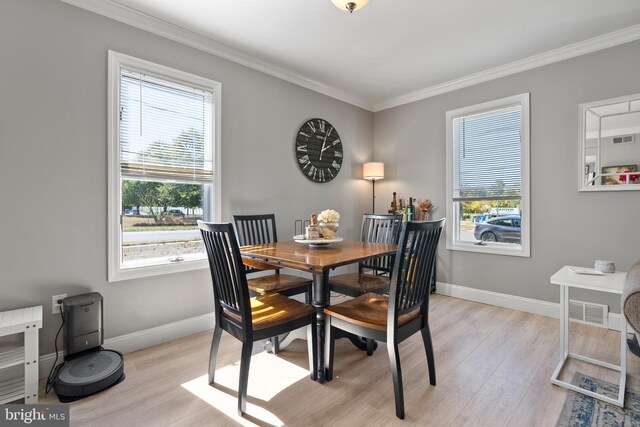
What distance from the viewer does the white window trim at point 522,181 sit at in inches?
130

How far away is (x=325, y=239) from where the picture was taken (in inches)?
95.3

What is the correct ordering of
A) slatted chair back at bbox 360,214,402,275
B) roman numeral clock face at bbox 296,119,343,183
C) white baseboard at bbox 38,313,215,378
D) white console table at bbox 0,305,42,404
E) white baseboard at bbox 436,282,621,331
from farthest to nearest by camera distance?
roman numeral clock face at bbox 296,119,343,183
white baseboard at bbox 436,282,621,331
slatted chair back at bbox 360,214,402,275
white baseboard at bbox 38,313,215,378
white console table at bbox 0,305,42,404

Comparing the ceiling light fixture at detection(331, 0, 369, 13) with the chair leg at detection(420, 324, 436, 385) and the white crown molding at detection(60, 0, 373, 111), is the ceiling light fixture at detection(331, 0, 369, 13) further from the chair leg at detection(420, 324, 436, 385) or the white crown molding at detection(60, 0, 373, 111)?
the chair leg at detection(420, 324, 436, 385)

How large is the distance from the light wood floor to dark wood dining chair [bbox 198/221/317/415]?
0.17 m

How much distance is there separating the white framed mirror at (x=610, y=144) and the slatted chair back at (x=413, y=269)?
2.13 meters

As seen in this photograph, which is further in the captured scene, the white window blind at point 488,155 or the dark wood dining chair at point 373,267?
the white window blind at point 488,155

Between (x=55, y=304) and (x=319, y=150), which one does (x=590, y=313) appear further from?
(x=55, y=304)

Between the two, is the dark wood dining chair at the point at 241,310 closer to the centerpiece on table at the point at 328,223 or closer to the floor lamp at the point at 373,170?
the centerpiece on table at the point at 328,223

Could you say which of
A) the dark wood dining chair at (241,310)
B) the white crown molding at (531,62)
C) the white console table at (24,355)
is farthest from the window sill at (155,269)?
the white crown molding at (531,62)

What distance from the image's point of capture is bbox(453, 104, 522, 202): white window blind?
3451 mm

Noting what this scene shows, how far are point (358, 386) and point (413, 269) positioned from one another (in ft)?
2.71

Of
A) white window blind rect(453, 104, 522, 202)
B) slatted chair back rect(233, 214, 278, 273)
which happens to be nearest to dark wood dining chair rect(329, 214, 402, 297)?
slatted chair back rect(233, 214, 278, 273)

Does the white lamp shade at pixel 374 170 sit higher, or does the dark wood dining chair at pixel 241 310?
the white lamp shade at pixel 374 170

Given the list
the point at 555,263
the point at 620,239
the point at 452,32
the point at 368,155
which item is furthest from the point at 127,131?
the point at 620,239
